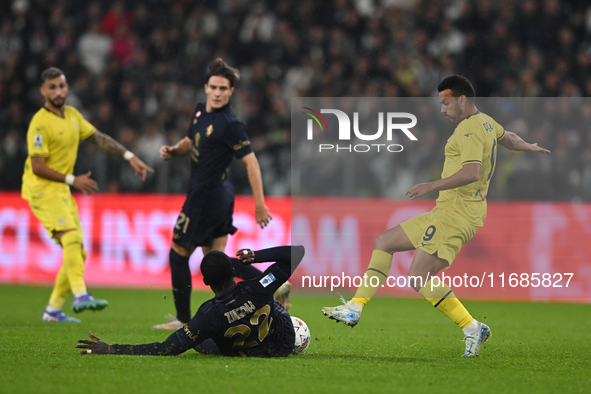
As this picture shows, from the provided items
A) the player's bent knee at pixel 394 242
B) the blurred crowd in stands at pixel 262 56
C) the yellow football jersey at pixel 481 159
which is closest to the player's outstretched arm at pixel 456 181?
the yellow football jersey at pixel 481 159

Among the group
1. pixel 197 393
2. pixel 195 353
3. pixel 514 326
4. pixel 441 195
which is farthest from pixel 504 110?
pixel 197 393

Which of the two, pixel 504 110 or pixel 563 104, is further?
pixel 563 104

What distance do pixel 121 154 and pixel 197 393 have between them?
408cm

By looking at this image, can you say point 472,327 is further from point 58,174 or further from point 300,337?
point 58,174

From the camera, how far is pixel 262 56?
14.3 metres

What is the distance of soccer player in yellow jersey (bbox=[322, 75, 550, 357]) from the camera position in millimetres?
5203

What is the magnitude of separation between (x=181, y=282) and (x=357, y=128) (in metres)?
2.18

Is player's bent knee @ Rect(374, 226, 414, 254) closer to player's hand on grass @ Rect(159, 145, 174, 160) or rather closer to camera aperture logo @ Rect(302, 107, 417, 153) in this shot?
camera aperture logo @ Rect(302, 107, 417, 153)

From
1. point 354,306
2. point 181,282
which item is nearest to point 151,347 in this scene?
point 354,306

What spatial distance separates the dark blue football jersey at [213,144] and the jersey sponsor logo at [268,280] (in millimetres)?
1712

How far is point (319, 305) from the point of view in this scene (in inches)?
376

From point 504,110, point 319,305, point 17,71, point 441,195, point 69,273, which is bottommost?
point 319,305

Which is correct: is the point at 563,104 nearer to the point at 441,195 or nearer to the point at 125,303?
the point at 441,195

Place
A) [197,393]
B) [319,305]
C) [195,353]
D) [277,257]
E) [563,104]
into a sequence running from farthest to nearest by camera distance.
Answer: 1. [319,305]
2. [563,104]
3. [195,353]
4. [277,257]
5. [197,393]
